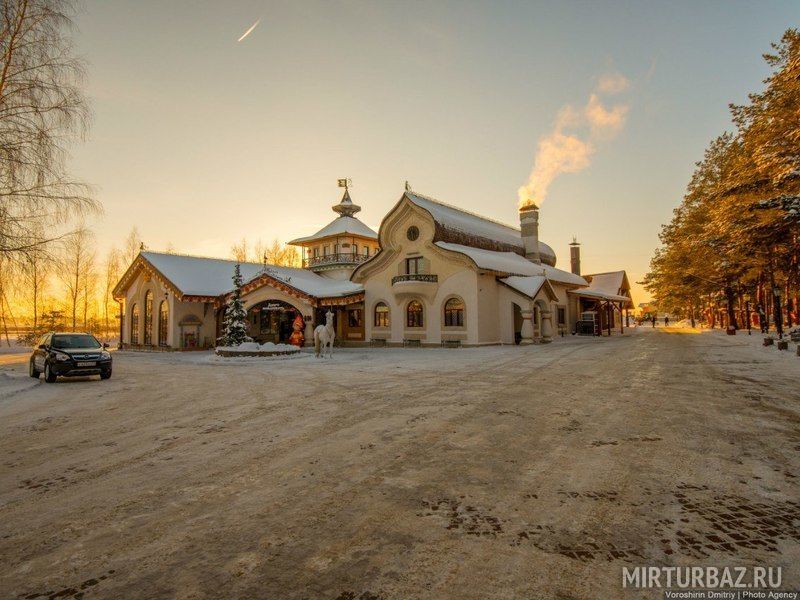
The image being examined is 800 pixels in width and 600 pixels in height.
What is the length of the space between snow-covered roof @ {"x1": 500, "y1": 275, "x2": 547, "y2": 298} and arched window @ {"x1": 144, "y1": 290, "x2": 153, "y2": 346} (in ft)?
94.4

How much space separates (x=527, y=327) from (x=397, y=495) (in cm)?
2577

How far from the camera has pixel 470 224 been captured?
115ft

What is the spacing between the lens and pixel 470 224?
35062 millimetres

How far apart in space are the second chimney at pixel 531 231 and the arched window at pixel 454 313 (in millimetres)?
15804

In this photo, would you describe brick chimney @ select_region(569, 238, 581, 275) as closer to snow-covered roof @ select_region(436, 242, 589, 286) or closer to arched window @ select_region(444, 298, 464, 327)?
snow-covered roof @ select_region(436, 242, 589, 286)

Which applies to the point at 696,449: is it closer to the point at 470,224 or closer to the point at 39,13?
the point at 39,13

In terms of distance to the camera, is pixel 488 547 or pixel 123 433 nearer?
pixel 488 547

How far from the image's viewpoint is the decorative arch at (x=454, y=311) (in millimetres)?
28047

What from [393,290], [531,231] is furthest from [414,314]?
[531,231]

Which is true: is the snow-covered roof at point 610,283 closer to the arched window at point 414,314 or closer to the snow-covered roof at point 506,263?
the snow-covered roof at point 506,263

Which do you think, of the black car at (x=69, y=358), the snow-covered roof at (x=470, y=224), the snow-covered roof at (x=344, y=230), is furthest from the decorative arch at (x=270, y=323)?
the black car at (x=69, y=358)

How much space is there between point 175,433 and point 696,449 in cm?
808

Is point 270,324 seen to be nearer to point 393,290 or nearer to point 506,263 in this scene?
point 393,290

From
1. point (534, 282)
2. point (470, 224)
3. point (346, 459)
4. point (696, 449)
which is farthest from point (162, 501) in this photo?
point (470, 224)
